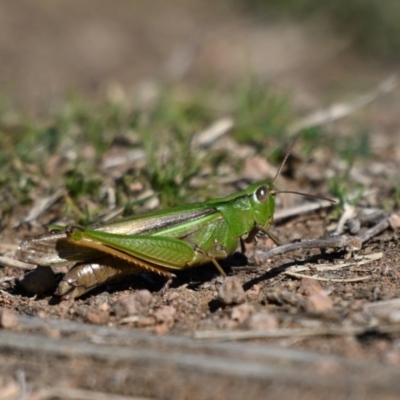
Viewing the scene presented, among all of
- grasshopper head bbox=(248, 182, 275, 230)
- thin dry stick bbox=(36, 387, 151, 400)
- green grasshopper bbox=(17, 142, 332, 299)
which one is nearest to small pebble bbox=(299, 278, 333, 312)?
green grasshopper bbox=(17, 142, 332, 299)

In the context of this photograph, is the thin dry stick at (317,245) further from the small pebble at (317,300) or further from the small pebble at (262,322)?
the small pebble at (262,322)

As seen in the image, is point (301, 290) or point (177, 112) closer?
point (301, 290)

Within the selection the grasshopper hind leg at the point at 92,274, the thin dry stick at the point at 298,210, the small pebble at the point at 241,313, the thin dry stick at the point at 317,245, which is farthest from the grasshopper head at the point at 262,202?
the small pebble at the point at 241,313

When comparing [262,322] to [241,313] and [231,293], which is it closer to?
[241,313]

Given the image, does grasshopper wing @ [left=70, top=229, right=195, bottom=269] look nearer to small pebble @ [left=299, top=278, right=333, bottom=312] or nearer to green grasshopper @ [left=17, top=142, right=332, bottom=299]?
green grasshopper @ [left=17, top=142, right=332, bottom=299]

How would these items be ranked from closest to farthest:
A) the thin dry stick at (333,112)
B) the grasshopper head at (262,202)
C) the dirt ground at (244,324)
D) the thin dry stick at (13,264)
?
the dirt ground at (244,324)
the grasshopper head at (262,202)
the thin dry stick at (13,264)
the thin dry stick at (333,112)

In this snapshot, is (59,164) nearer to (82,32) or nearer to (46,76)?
(46,76)

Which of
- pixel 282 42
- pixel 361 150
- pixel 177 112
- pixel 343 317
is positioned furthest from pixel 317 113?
pixel 282 42
